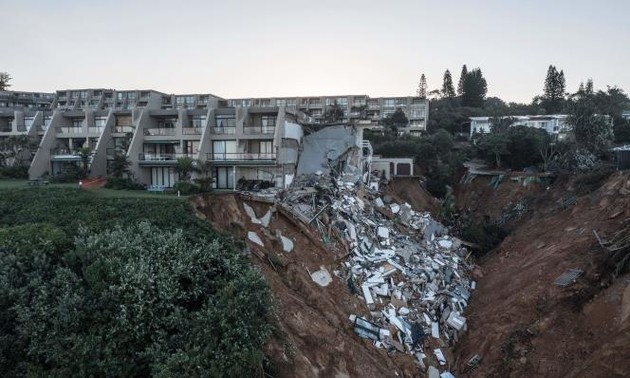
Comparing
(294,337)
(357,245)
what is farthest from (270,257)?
(357,245)

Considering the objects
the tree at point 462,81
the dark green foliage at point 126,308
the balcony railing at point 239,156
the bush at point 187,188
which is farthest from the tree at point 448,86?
the dark green foliage at point 126,308

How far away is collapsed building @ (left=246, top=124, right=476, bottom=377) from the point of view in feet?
62.1

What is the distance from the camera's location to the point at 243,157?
1277 inches

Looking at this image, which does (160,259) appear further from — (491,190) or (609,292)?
(491,190)

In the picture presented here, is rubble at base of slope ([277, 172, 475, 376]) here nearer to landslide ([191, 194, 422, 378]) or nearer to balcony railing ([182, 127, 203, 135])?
landslide ([191, 194, 422, 378])

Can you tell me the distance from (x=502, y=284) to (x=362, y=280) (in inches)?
304

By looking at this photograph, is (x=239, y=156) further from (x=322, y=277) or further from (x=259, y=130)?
(x=322, y=277)

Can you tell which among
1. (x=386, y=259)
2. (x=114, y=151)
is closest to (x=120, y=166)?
(x=114, y=151)

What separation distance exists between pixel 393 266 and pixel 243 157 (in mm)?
15263

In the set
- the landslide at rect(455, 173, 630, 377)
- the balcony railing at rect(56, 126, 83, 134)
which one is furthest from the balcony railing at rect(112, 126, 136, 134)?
the landslide at rect(455, 173, 630, 377)

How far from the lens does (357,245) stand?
24312 millimetres

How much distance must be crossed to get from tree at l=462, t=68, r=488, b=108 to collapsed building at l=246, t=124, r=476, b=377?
188ft

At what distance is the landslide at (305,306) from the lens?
14.3 metres

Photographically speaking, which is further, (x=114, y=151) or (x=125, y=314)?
(x=114, y=151)
